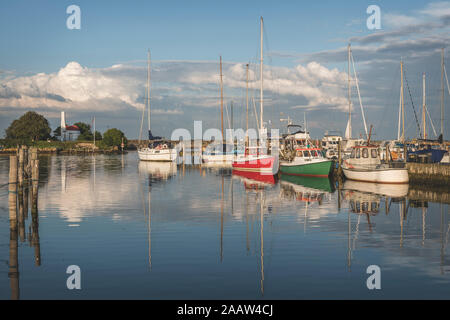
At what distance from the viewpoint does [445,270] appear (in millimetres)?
12945

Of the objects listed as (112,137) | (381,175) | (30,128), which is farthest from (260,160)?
(30,128)

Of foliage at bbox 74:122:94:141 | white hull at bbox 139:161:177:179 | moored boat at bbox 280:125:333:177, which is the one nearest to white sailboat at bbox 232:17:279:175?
moored boat at bbox 280:125:333:177

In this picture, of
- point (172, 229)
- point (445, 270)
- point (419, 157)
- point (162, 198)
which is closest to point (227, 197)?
point (162, 198)

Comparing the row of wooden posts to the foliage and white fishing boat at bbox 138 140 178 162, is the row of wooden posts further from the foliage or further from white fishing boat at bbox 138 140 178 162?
the foliage

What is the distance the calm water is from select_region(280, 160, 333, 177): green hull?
13.4 metres

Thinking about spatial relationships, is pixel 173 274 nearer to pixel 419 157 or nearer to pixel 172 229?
pixel 172 229

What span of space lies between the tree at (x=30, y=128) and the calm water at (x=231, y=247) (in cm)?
13084

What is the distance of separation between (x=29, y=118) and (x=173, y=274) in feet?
508

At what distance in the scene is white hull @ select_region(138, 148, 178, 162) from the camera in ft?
254

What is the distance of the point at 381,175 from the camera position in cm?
3728

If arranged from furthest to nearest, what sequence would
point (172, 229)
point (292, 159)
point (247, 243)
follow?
point (292, 159) < point (172, 229) < point (247, 243)

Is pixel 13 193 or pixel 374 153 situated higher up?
pixel 374 153

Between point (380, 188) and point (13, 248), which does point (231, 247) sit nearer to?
point (13, 248)

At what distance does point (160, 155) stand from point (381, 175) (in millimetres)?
48341
